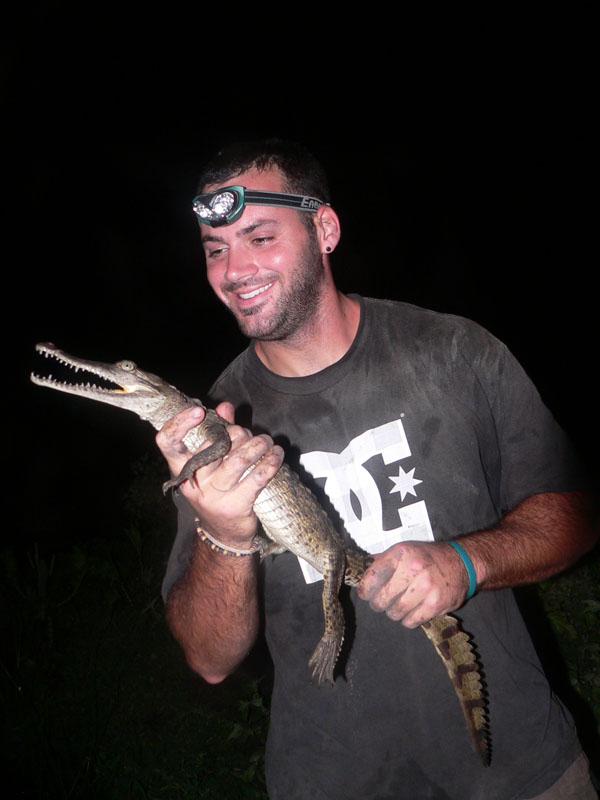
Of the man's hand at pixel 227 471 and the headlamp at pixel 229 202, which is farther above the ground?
the headlamp at pixel 229 202

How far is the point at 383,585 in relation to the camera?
2105mm

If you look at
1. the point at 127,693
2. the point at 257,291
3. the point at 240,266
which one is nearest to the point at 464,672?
the point at 257,291

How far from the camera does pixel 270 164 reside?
283 cm

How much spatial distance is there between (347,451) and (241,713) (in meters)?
4.23

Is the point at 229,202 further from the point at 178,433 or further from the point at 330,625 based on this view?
the point at 330,625

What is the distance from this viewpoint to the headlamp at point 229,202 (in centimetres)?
269

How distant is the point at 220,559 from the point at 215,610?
1.01ft

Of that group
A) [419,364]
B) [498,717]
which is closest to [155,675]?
[498,717]

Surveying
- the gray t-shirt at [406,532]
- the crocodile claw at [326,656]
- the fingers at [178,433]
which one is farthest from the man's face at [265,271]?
the crocodile claw at [326,656]

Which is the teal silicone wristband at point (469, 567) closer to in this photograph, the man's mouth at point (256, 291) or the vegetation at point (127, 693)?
the man's mouth at point (256, 291)

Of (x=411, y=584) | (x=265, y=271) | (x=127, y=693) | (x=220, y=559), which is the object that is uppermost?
(x=265, y=271)

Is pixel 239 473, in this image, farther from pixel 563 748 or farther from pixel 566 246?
pixel 566 246

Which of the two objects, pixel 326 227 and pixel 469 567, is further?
pixel 326 227

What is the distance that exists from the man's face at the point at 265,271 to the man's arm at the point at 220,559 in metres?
0.56
